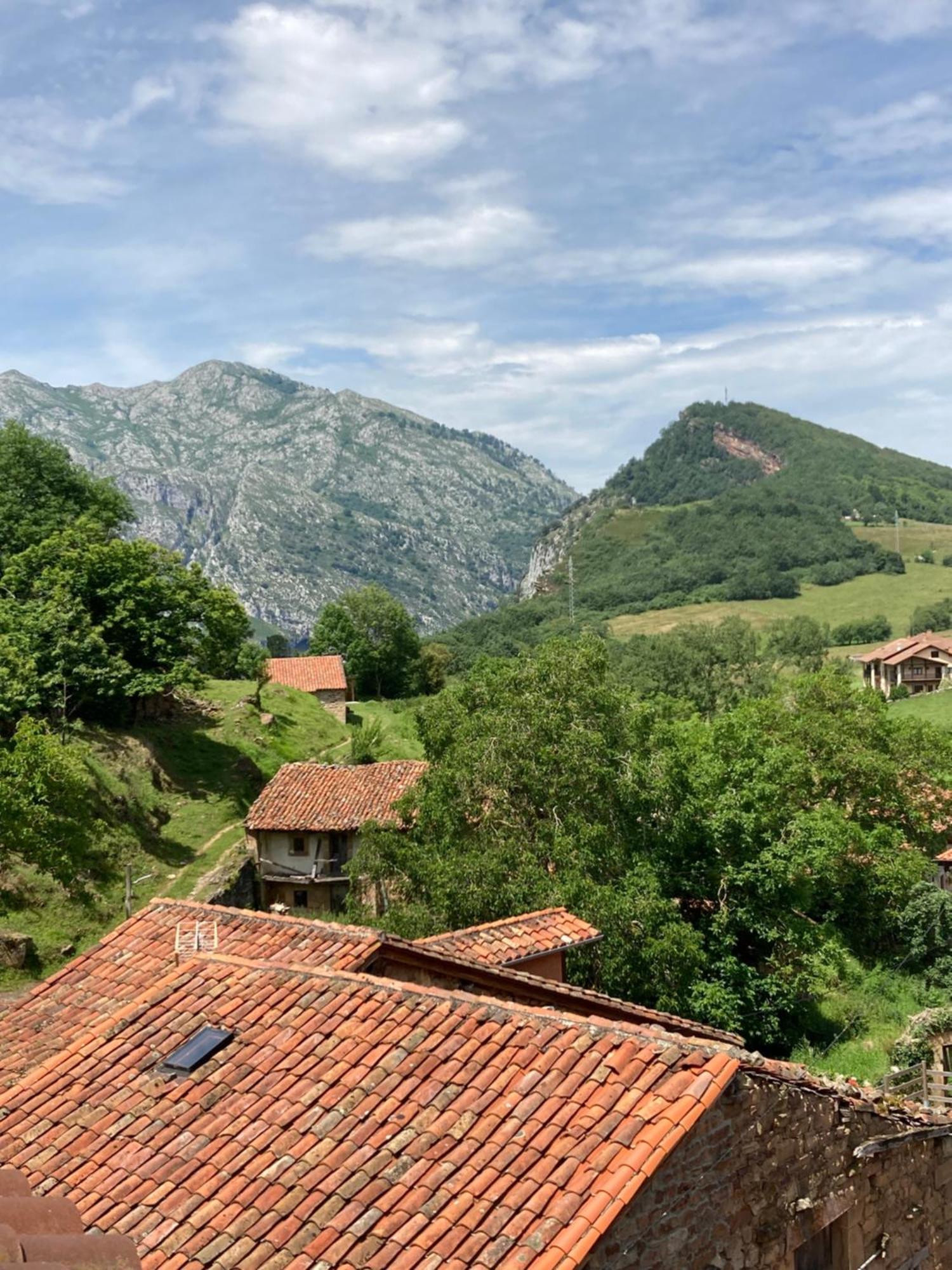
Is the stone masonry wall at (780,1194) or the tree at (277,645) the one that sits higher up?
the tree at (277,645)

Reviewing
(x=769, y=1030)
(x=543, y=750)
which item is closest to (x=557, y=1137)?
(x=543, y=750)

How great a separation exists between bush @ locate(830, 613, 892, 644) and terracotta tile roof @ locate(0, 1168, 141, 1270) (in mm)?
135507

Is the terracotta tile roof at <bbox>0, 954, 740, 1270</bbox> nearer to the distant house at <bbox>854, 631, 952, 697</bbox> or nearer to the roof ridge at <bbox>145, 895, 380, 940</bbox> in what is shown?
the roof ridge at <bbox>145, 895, 380, 940</bbox>

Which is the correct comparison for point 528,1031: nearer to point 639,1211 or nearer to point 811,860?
Answer: point 639,1211

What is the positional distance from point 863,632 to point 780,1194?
134m

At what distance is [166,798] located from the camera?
37.2 meters

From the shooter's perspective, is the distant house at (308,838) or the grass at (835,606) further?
the grass at (835,606)

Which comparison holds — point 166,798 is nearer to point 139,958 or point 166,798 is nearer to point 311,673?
point 139,958

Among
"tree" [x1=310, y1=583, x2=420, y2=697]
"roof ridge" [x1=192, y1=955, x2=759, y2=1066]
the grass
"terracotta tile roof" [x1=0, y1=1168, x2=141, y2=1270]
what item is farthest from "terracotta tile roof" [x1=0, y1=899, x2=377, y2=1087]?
the grass

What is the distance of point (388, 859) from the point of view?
2620cm

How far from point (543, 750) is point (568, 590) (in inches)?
6448

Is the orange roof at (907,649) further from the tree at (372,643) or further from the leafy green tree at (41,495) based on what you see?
the leafy green tree at (41,495)

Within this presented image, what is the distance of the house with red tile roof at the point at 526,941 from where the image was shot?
1230cm

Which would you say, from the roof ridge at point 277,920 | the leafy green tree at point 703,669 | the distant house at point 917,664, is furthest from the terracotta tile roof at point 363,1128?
the distant house at point 917,664
